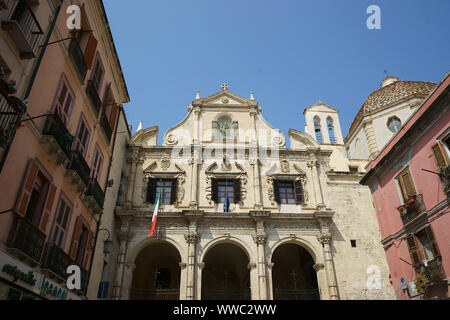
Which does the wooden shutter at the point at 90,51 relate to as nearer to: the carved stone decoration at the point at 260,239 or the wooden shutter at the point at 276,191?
the carved stone decoration at the point at 260,239

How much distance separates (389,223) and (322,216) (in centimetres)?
386

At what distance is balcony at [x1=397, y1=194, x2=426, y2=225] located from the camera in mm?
13488

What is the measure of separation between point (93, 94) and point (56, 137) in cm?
399

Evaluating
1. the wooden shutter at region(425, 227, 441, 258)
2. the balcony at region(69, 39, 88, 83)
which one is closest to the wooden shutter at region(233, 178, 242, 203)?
the wooden shutter at region(425, 227, 441, 258)

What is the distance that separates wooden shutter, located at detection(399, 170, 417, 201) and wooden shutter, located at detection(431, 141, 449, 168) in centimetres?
184

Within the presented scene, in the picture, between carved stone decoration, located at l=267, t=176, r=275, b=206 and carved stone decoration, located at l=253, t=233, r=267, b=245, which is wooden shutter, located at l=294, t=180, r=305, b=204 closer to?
carved stone decoration, located at l=267, t=176, r=275, b=206

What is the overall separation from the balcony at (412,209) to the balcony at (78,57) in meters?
13.5

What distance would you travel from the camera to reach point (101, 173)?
51.4 feet

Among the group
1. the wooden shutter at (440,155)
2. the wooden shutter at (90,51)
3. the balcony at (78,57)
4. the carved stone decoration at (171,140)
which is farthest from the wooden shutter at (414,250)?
the wooden shutter at (90,51)

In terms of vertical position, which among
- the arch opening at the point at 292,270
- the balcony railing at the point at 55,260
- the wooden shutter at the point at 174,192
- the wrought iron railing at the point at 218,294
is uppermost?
the wooden shutter at the point at 174,192

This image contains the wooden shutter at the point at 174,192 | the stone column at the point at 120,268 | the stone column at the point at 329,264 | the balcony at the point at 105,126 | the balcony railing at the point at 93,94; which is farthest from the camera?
the wooden shutter at the point at 174,192

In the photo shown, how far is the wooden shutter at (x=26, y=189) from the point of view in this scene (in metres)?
8.72
